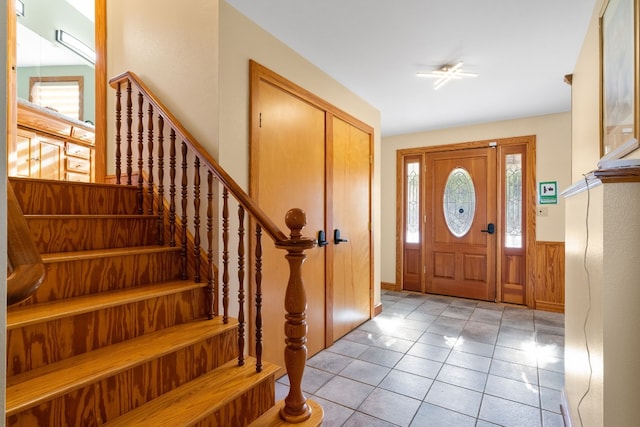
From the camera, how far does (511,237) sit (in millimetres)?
4164

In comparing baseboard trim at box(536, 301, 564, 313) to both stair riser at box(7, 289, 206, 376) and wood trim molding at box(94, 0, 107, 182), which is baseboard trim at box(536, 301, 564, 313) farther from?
wood trim molding at box(94, 0, 107, 182)

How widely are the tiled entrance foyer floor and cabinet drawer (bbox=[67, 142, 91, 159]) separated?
342 centimetres

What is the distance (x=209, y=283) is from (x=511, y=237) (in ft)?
12.7

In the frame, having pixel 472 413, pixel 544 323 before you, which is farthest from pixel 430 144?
pixel 472 413

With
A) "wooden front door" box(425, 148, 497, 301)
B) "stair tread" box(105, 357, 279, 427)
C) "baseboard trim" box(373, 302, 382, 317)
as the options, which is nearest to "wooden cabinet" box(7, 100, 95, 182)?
"stair tread" box(105, 357, 279, 427)

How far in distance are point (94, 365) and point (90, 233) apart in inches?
34.4

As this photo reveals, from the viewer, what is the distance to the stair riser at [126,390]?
44.3 inches

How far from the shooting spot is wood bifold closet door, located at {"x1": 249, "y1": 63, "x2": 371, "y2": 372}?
7.25ft

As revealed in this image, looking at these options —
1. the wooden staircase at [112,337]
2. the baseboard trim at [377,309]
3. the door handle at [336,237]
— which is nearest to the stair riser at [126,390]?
the wooden staircase at [112,337]

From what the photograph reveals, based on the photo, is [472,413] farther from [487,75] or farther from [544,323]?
[487,75]

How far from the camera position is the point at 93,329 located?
1.44 metres

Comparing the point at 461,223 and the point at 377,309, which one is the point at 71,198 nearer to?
the point at 377,309

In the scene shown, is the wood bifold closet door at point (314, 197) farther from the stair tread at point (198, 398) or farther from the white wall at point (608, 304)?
the white wall at point (608, 304)

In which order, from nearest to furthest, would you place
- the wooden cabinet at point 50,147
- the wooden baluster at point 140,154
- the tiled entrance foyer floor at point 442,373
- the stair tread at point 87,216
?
1. the stair tread at point 87,216
2. the tiled entrance foyer floor at point 442,373
3. the wooden baluster at point 140,154
4. the wooden cabinet at point 50,147
